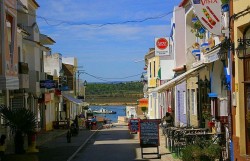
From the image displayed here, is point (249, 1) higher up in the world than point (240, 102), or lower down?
higher up

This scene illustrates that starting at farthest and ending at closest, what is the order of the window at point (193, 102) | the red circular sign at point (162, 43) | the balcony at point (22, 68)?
the red circular sign at point (162, 43) < the balcony at point (22, 68) < the window at point (193, 102)

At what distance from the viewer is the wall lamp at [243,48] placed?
572 inches

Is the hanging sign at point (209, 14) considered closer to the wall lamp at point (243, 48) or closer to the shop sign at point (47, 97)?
the wall lamp at point (243, 48)

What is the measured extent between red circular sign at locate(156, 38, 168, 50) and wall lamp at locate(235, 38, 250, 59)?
27.7 meters

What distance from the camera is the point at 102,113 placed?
128m

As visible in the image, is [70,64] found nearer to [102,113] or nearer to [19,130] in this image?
[19,130]

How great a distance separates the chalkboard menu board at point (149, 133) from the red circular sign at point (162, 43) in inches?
834

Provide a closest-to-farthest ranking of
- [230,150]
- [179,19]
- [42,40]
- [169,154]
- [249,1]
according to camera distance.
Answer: [249,1] → [230,150] → [169,154] → [179,19] → [42,40]

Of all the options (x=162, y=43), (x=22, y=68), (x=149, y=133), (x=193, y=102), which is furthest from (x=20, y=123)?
(x=162, y=43)

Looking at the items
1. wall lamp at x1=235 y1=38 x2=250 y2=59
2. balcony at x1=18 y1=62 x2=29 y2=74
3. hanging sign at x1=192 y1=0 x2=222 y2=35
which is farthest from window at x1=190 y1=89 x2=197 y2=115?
wall lamp at x1=235 y1=38 x2=250 y2=59

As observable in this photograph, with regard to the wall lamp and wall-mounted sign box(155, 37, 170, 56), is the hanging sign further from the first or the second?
wall-mounted sign box(155, 37, 170, 56)

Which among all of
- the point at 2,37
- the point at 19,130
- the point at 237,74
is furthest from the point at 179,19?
the point at 237,74

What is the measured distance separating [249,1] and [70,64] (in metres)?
57.5

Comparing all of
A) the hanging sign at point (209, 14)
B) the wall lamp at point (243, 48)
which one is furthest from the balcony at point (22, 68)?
the wall lamp at point (243, 48)
